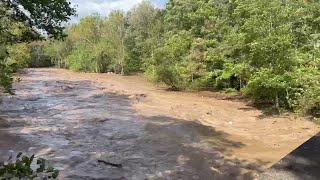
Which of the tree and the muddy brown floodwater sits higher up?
the tree

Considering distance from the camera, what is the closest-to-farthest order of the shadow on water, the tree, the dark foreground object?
the dark foreground object, the tree, the shadow on water

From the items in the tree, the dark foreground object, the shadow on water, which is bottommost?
the shadow on water

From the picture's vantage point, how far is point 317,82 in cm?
1742

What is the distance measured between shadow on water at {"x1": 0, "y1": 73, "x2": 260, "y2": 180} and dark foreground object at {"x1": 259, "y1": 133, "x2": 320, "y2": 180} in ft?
25.5

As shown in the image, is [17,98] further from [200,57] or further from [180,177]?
[180,177]

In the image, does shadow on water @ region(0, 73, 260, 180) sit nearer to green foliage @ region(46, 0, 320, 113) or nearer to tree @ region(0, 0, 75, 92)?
green foliage @ region(46, 0, 320, 113)

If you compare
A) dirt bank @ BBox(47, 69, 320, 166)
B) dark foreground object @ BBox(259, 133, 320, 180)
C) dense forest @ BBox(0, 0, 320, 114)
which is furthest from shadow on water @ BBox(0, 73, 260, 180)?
dark foreground object @ BBox(259, 133, 320, 180)

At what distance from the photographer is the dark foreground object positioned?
3.92 metres

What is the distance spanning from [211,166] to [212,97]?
19.9 m

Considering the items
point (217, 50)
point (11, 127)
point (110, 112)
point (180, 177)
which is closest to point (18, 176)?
point (180, 177)

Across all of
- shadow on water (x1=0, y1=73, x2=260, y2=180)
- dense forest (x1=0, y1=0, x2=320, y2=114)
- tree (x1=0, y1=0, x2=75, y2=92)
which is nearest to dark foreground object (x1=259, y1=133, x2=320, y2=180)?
tree (x1=0, y1=0, x2=75, y2=92)

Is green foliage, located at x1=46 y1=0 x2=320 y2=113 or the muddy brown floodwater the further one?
green foliage, located at x1=46 y1=0 x2=320 y2=113

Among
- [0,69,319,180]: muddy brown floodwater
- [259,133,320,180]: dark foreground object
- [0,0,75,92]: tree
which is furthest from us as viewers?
[0,69,319,180]: muddy brown floodwater

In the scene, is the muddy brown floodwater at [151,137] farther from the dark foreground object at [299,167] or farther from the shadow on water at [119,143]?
the dark foreground object at [299,167]
